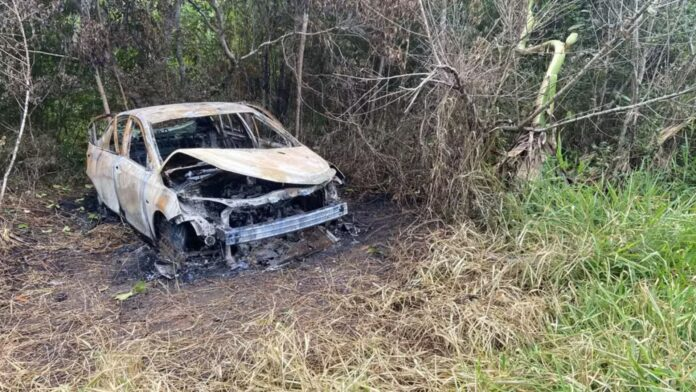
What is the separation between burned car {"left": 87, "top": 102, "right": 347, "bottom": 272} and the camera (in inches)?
176

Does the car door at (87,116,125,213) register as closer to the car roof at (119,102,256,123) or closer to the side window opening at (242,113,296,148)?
the car roof at (119,102,256,123)

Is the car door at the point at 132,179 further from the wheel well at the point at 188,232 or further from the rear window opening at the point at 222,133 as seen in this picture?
the rear window opening at the point at 222,133

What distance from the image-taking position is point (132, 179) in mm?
5059

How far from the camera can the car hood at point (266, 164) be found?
4.55 metres

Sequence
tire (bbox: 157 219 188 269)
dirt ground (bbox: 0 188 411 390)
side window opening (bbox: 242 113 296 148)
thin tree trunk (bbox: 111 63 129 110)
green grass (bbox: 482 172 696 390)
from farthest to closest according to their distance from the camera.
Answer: thin tree trunk (bbox: 111 63 129 110) < side window opening (bbox: 242 113 296 148) < tire (bbox: 157 219 188 269) < dirt ground (bbox: 0 188 411 390) < green grass (bbox: 482 172 696 390)

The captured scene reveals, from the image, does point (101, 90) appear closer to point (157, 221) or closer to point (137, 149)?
point (137, 149)

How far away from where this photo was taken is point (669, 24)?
5.43 m

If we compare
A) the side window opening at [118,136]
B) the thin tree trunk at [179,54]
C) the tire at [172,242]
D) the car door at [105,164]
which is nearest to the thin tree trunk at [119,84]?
the thin tree trunk at [179,54]

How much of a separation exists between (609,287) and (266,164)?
3.01m

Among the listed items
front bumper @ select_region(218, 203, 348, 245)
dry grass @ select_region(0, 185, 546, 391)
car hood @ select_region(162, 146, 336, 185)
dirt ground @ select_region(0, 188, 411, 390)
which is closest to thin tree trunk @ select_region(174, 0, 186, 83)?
dirt ground @ select_region(0, 188, 411, 390)

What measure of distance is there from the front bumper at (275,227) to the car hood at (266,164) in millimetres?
302

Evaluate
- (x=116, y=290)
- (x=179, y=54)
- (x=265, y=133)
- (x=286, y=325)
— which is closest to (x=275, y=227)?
(x=286, y=325)

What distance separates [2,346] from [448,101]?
4166 mm

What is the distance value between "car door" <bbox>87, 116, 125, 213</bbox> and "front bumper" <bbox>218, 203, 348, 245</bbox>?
1.99 meters
